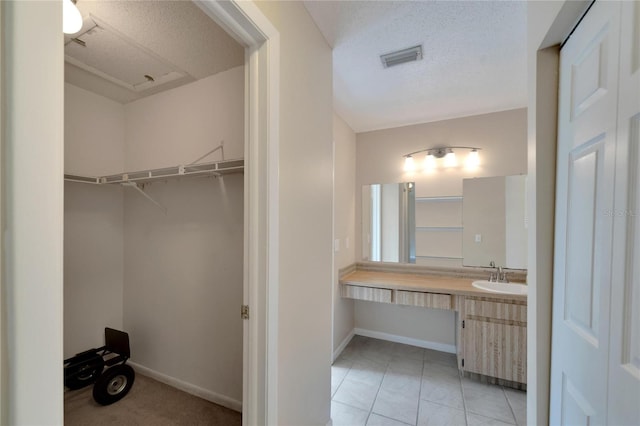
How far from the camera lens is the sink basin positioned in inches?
92.0

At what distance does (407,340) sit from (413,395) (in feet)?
3.09

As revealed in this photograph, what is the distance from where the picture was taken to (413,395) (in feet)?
6.79

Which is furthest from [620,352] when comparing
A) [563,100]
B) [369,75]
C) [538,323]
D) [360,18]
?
[369,75]

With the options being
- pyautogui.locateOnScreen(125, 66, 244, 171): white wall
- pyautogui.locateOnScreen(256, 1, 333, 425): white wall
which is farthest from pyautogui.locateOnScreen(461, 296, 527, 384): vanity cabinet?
pyautogui.locateOnScreen(125, 66, 244, 171): white wall

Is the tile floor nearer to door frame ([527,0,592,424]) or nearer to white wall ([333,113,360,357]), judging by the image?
white wall ([333,113,360,357])

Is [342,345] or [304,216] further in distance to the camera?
[342,345]

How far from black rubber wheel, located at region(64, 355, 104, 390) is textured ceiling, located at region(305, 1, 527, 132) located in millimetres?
3032

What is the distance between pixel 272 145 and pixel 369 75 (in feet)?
4.49

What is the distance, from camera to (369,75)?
2.03 meters

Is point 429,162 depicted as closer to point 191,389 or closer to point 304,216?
point 304,216

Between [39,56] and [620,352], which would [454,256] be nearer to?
[620,352]

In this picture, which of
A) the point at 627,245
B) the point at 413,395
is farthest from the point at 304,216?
the point at 413,395

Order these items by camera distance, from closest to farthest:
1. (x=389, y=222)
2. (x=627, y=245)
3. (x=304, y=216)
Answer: (x=627, y=245) → (x=304, y=216) → (x=389, y=222)

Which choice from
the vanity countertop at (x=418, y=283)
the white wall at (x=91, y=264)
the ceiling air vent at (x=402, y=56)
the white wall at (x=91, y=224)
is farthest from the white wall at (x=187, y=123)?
the vanity countertop at (x=418, y=283)
